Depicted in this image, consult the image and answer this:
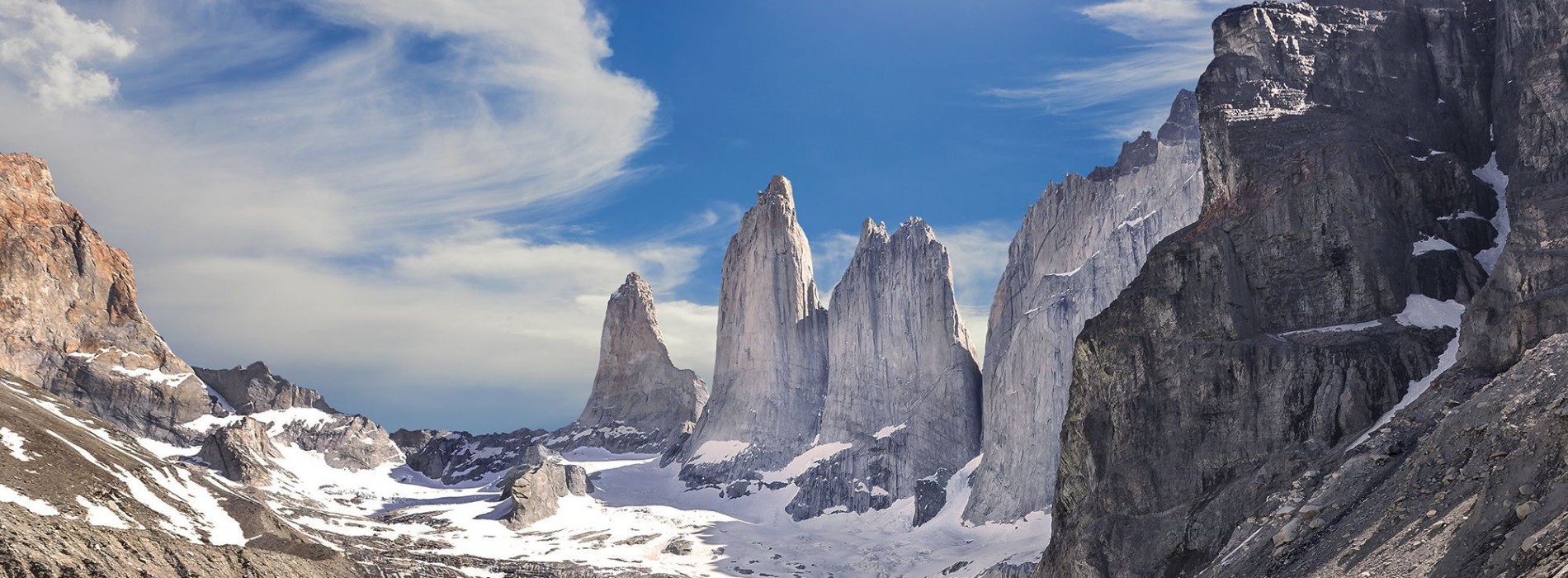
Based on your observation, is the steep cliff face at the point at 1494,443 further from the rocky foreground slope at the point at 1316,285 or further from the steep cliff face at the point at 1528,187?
the rocky foreground slope at the point at 1316,285

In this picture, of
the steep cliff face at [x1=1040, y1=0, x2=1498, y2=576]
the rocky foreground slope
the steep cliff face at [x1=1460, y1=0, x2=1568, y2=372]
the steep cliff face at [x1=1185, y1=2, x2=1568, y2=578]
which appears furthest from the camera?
the steep cliff face at [x1=1040, y1=0, x2=1498, y2=576]

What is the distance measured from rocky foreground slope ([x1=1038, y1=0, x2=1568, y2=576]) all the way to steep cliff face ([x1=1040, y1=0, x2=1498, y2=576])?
186 millimetres

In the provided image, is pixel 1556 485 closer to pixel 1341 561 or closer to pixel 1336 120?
pixel 1341 561

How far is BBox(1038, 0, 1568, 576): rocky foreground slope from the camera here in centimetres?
9812

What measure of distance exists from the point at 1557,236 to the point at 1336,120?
2776 centimetres

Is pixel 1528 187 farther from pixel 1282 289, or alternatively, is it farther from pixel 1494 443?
pixel 1494 443

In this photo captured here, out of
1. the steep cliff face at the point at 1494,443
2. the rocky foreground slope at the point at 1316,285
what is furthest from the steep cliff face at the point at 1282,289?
the steep cliff face at the point at 1494,443

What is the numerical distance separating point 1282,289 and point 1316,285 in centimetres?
264

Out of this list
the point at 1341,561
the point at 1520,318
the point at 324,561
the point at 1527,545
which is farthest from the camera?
the point at 324,561

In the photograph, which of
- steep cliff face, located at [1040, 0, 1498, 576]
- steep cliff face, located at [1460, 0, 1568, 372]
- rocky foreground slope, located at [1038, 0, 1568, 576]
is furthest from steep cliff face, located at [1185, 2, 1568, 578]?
steep cliff face, located at [1040, 0, 1498, 576]

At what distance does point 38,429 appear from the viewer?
136 m

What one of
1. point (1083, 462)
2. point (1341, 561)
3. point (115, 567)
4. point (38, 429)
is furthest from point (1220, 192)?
point (38, 429)

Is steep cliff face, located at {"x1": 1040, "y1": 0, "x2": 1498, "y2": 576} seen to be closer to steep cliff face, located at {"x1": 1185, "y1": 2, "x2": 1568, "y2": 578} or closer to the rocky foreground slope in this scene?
the rocky foreground slope

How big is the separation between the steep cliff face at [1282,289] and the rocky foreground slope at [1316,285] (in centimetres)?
19
